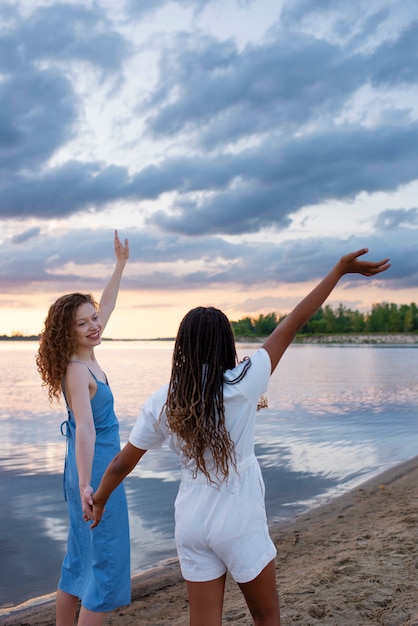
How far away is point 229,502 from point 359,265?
4.34ft

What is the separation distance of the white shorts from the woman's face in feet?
4.19

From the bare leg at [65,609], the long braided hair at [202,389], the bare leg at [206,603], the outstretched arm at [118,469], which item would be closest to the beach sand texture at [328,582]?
the bare leg at [65,609]

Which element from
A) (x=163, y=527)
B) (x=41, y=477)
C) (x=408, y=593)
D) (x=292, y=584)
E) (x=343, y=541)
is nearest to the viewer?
(x=408, y=593)

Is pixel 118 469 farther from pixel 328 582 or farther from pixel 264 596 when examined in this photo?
pixel 328 582

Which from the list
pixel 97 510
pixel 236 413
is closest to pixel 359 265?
pixel 236 413

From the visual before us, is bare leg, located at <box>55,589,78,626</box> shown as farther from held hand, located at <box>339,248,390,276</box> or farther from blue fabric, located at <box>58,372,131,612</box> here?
held hand, located at <box>339,248,390,276</box>

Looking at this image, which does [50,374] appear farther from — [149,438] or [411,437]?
[411,437]

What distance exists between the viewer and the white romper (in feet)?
8.78

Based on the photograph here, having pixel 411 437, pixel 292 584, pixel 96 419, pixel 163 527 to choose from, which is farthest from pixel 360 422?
pixel 96 419

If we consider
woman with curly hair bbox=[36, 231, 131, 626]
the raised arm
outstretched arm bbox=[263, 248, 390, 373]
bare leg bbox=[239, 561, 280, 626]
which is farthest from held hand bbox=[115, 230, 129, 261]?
bare leg bbox=[239, 561, 280, 626]

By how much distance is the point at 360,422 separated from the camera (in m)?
16.8

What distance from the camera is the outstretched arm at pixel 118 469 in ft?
9.17

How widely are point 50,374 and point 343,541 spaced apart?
4.42 metres

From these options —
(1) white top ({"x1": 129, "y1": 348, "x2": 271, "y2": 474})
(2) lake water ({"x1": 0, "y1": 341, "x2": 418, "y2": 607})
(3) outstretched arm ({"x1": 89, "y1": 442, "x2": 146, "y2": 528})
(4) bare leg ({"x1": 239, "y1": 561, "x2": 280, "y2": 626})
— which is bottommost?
(2) lake water ({"x1": 0, "y1": 341, "x2": 418, "y2": 607})
